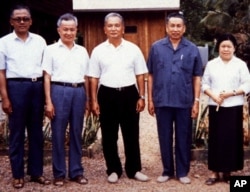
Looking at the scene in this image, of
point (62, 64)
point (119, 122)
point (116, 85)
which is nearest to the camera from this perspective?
point (62, 64)

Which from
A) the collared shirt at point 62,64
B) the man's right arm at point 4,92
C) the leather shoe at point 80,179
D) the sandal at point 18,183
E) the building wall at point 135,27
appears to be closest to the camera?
the man's right arm at point 4,92

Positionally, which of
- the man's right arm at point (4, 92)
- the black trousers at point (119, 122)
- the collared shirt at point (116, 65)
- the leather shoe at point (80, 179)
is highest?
the collared shirt at point (116, 65)

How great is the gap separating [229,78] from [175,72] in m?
0.61

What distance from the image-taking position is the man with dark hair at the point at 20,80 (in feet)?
18.8

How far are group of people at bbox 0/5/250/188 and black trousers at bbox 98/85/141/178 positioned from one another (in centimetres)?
1


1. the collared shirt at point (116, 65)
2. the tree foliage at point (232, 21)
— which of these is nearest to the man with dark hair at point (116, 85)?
the collared shirt at point (116, 65)

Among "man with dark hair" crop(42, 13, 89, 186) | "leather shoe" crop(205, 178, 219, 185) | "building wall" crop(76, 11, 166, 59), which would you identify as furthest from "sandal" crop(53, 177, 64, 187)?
"building wall" crop(76, 11, 166, 59)

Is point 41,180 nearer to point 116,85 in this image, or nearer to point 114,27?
point 116,85

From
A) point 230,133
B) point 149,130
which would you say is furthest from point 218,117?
point 149,130

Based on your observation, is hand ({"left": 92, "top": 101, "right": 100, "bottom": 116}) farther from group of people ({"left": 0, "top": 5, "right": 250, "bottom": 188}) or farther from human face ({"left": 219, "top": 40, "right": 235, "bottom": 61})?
human face ({"left": 219, "top": 40, "right": 235, "bottom": 61})

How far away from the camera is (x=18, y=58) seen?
226 inches

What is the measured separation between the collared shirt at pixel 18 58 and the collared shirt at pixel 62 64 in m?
0.11

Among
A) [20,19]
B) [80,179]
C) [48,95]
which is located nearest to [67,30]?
[20,19]

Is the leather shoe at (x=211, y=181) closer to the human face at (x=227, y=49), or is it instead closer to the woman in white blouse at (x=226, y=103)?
the woman in white blouse at (x=226, y=103)
